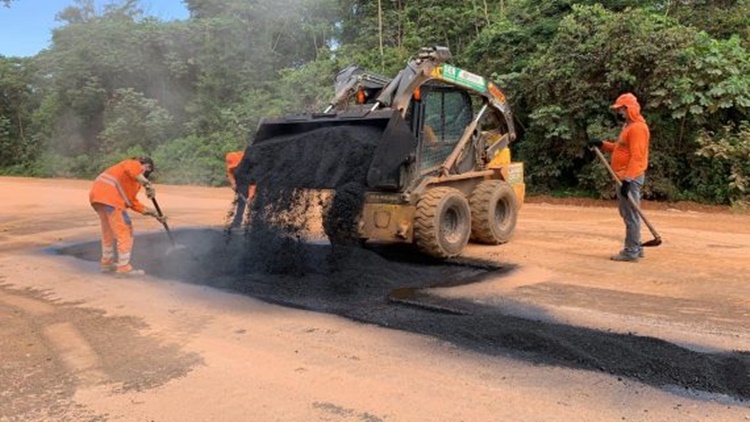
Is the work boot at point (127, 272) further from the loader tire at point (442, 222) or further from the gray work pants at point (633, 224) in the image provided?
the gray work pants at point (633, 224)

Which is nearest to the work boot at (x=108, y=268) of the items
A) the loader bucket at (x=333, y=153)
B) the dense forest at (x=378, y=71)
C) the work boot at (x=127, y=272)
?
the work boot at (x=127, y=272)

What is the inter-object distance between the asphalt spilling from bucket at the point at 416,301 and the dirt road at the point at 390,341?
0.02 metres

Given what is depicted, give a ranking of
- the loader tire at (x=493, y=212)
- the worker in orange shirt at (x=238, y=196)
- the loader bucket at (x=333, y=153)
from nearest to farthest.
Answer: the loader bucket at (x=333, y=153) < the worker in orange shirt at (x=238, y=196) < the loader tire at (x=493, y=212)

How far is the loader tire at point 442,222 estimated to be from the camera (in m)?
6.96

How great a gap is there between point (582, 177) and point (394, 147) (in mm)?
8513

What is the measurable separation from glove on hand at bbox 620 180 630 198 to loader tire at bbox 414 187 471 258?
178 cm

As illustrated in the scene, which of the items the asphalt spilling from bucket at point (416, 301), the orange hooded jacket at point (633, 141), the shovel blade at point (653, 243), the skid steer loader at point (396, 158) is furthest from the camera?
the shovel blade at point (653, 243)

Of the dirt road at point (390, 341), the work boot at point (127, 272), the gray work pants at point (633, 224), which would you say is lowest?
the dirt road at point (390, 341)

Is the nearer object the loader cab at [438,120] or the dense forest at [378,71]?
the loader cab at [438,120]

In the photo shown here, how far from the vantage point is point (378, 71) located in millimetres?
21125

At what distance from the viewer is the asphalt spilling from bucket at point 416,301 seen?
3.95 meters

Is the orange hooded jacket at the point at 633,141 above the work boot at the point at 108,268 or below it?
above

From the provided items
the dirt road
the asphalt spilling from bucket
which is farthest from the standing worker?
the asphalt spilling from bucket

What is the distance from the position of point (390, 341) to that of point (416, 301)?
1.10m
